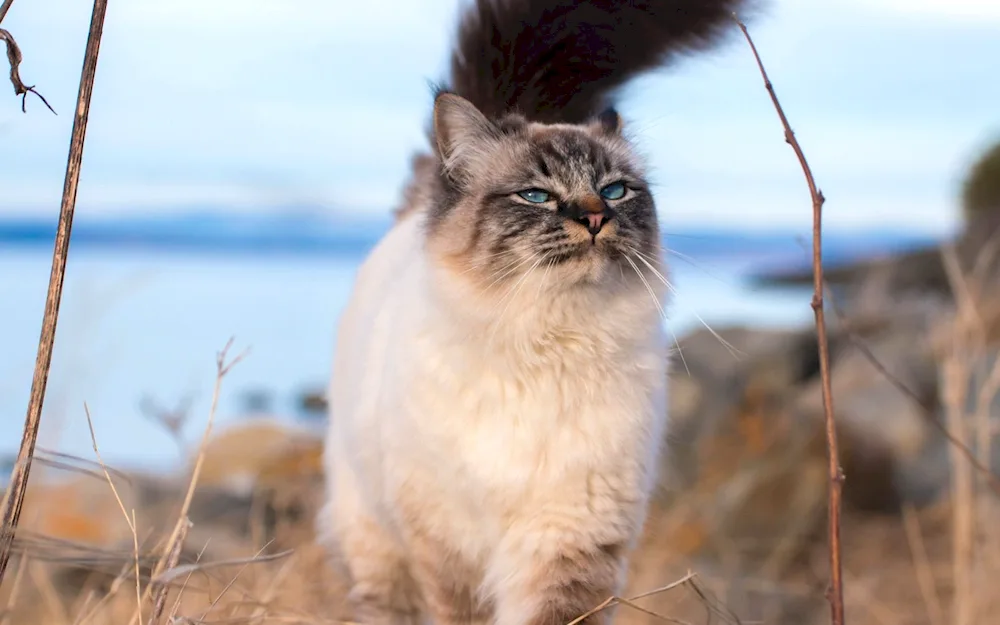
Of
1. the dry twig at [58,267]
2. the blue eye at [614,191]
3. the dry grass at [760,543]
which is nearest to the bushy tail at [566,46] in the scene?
the blue eye at [614,191]

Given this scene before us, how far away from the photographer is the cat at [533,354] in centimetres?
198

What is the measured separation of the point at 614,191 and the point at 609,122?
258 mm

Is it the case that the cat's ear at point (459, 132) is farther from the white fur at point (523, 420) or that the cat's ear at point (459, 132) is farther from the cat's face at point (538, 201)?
the white fur at point (523, 420)

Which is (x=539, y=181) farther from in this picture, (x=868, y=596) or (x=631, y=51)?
(x=868, y=596)

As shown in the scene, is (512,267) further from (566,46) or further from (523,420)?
(566,46)

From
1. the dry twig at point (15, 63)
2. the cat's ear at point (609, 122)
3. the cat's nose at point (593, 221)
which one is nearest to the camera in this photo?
the dry twig at point (15, 63)

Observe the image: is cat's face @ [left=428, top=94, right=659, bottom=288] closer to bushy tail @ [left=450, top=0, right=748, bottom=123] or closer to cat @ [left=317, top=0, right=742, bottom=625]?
cat @ [left=317, top=0, right=742, bottom=625]

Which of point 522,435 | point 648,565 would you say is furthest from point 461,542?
point 648,565

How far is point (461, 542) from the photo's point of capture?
211 cm

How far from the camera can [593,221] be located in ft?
6.24

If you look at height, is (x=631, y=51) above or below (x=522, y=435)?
above

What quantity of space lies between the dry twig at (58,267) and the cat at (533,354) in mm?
888

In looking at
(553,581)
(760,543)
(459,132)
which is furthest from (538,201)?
(760,543)

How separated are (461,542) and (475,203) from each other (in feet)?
2.40
